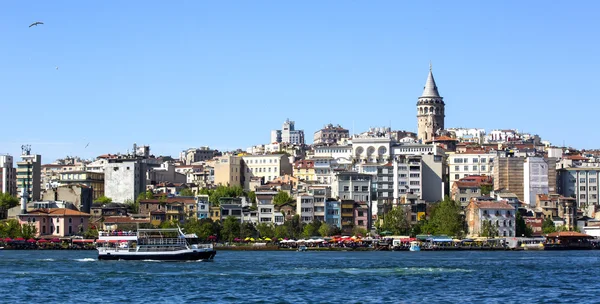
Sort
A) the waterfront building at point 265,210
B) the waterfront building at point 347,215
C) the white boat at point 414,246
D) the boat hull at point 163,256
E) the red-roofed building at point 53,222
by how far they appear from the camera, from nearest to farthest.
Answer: the boat hull at point 163,256
the white boat at point 414,246
the red-roofed building at point 53,222
the waterfront building at point 347,215
the waterfront building at point 265,210

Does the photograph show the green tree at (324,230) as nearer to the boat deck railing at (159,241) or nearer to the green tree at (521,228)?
the green tree at (521,228)

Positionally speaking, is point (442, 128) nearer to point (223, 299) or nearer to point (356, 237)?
point (356, 237)

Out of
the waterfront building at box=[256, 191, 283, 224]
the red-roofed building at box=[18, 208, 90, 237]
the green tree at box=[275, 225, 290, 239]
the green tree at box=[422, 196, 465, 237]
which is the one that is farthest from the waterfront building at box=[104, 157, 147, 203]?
the green tree at box=[422, 196, 465, 237]

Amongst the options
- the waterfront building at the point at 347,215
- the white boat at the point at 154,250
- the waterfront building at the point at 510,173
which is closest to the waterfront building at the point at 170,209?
the waterfront building at the point at 347,215

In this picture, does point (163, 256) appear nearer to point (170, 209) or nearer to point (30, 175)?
point (170, 209)

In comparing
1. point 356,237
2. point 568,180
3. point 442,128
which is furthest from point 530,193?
point 442,128

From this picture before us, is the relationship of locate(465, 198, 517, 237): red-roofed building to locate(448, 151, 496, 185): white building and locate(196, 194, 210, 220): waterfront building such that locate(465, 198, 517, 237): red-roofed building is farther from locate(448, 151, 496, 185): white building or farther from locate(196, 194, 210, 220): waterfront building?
locate(448, 151, 496, 185): white building
